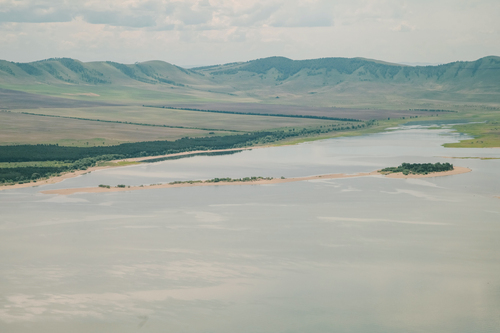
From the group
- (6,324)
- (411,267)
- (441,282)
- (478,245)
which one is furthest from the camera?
(478,245)

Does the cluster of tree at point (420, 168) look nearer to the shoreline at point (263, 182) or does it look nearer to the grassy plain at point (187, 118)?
the shoreline at point (263, 182)

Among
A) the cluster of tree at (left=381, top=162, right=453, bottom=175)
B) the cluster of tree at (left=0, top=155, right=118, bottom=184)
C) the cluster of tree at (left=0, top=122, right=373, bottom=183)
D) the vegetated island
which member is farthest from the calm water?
the cluster of tree at (left=0, top=122, right=373, bottom=183)

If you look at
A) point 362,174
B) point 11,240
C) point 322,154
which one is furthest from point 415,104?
point 11,240

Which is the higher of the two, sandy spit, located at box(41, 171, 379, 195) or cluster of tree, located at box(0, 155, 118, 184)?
cluster of tree, located at box(0, 155, 118, 184)

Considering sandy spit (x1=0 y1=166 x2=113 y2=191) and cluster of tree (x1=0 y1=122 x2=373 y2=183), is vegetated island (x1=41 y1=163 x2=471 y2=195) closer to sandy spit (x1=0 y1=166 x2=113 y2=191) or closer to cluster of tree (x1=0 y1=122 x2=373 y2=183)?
sandy spit (x1=0 y1=166 x2=113 y2=191)

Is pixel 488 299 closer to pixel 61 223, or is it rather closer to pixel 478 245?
pixel 478 245

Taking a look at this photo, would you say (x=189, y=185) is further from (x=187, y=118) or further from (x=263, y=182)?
(x=187, y=118)
